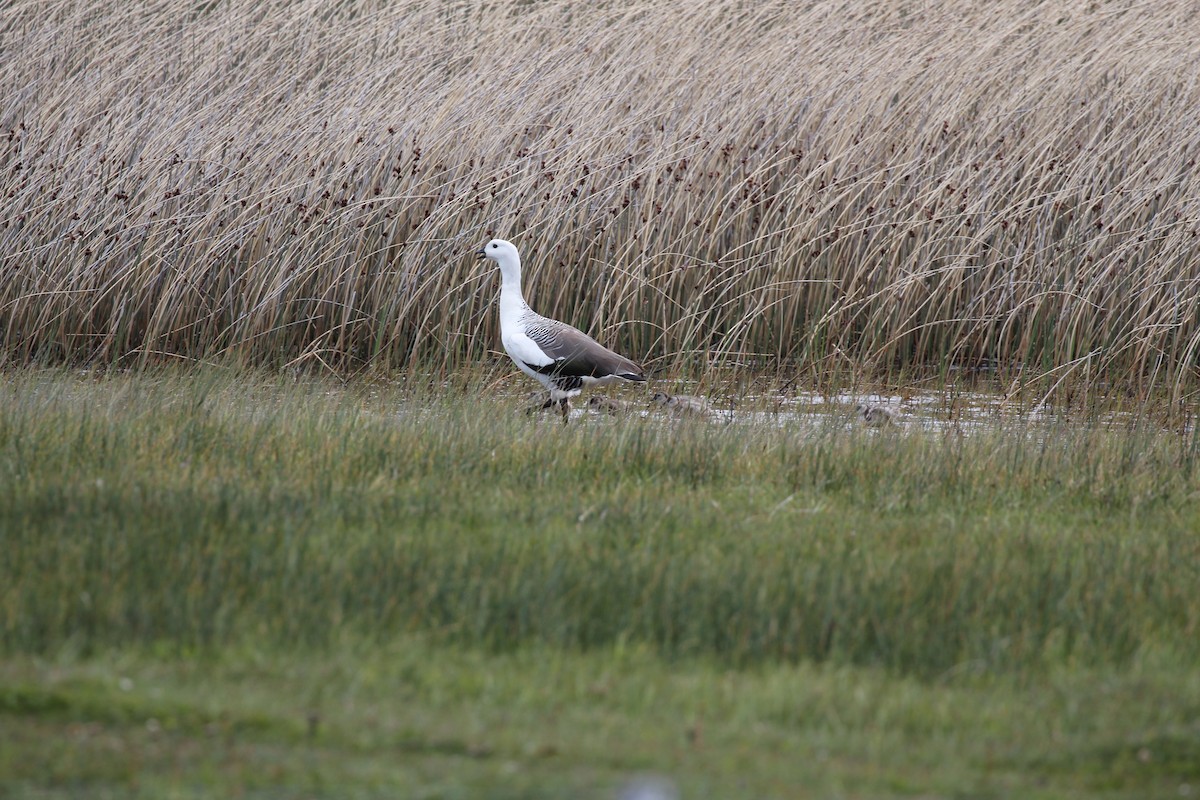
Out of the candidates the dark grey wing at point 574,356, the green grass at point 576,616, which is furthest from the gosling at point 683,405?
the green grass at point 576,616

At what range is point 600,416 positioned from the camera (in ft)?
26.6

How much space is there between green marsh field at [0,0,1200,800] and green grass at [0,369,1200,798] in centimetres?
2

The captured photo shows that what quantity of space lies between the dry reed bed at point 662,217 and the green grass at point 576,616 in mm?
3050

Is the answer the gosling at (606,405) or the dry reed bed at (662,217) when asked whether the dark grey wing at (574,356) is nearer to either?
the gosling at (606,405)

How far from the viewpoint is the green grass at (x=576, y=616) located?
11.6 ft

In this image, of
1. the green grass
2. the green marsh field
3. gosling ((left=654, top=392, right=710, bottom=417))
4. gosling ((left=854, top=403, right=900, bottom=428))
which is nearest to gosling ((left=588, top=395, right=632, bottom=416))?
gosling ((left=654, top=392, right=710, bottom=417))

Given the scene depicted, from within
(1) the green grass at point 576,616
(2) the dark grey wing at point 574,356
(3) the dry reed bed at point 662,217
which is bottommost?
(1) the green grass at point 576,616

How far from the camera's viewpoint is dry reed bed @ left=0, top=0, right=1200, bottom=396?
9.80 meters

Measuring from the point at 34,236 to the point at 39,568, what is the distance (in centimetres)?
617

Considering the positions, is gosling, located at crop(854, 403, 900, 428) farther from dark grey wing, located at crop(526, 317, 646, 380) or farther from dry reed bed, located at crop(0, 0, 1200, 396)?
dark grey wing, located at crop(526, 317, 646, 380)

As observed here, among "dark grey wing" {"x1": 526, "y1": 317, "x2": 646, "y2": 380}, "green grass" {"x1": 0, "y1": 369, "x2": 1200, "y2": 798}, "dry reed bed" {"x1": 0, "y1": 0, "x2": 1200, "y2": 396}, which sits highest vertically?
"dry reed bed" {"x1": 0, "y1": 0, "x2": 1200, "y2": 396}

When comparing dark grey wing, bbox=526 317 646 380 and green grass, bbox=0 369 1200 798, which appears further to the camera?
dark grey wing, bbox=526 317 646 380

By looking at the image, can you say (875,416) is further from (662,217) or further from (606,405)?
(662,217)

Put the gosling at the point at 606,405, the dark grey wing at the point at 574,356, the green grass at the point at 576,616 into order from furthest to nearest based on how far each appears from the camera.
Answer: the gosling at the point at 606,405
the dark grey wing at the point at 574,356
the green grass at the point at 576,616
